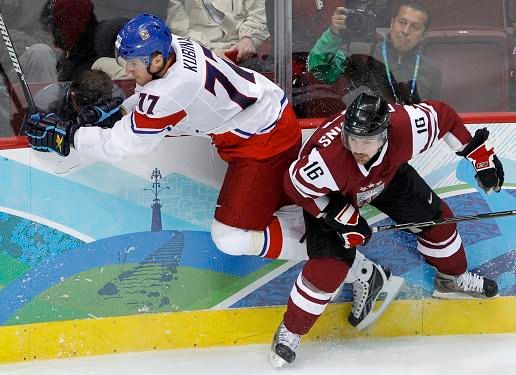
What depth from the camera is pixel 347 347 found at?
3.78m

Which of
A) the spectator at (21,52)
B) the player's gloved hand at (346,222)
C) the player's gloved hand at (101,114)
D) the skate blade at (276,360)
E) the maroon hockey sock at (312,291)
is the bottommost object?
the skate blade at (276,360)

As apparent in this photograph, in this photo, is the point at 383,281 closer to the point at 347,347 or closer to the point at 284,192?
the point at 347,347

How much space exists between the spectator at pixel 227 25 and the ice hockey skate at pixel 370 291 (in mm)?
847

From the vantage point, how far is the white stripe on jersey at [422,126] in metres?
3.44

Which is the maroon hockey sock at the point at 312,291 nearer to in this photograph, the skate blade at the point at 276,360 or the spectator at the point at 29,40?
the skate blade at the point at 276,360

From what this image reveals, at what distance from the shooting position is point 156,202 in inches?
143

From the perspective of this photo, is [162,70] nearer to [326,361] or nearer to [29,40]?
[29,40]

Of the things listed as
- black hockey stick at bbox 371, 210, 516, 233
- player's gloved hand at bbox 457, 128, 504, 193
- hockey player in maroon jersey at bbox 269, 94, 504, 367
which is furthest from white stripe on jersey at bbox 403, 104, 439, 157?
black hockey stick at bbox 371, 210, 516, 233

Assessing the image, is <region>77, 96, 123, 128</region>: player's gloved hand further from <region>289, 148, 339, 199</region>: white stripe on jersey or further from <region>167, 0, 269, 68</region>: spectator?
<region>289, 148, 339, 199</region>: white stripe on jersey

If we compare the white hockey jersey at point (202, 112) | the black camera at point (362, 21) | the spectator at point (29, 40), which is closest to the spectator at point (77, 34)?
the spectator at point (29, 40)

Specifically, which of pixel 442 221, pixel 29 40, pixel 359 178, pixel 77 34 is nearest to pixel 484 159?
pixel 442 221

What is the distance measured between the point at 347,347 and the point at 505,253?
0.71m

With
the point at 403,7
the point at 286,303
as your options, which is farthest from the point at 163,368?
the point at 403,7

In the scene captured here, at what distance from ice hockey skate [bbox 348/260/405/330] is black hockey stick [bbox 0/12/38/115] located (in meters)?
1.27
